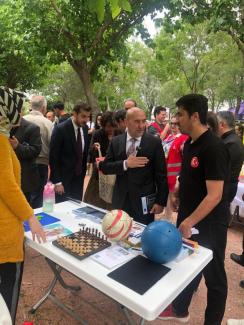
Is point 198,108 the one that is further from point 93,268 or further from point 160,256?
point 93,268

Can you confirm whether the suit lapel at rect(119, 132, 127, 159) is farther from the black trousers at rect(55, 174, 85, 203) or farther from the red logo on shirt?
the black trousers at rect(55, 174, 85, 203)

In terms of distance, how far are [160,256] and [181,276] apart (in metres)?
0.16

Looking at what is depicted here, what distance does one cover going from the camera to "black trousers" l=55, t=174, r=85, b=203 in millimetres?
4098

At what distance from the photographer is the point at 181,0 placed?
247 inches

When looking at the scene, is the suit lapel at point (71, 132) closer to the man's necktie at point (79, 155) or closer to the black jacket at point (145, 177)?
the man's necktie at point (79, 155)

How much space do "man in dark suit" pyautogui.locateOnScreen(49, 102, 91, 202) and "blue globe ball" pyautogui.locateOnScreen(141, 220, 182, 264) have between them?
228cm

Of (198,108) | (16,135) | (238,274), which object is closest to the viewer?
(198,108)

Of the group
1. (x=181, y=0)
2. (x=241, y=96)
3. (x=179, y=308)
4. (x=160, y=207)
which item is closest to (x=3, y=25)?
(x=181, y=0)

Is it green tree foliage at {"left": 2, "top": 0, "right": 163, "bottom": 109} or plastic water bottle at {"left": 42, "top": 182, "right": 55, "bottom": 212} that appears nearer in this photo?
plastic water bottle at {"left": 42, "top": 182, "right": 55, "bottom": 212}

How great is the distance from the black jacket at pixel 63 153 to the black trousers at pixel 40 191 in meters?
0.60

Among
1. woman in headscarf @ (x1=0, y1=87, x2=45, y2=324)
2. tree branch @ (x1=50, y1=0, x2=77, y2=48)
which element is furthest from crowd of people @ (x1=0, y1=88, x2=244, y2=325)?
tree branch @ (x1=50, y1=0, x2=77, y2=48)

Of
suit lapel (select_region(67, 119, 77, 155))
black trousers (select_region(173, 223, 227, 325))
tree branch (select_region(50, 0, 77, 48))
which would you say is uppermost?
tree branch (select_region(50, 0, 77, 48))

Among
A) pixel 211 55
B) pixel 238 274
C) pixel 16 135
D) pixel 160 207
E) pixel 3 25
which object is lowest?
pixel 238 274

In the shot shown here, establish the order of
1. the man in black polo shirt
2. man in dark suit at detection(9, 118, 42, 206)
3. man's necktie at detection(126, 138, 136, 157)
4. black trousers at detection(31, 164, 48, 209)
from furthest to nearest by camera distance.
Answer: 1. black trousers at detection(31, 164, 48, 209)
2. man in dark suit at detection(9, 118, 42, 206)
3. man's necktie at detection(126, 138, 136, 157)
4. the man in black polo shirt
